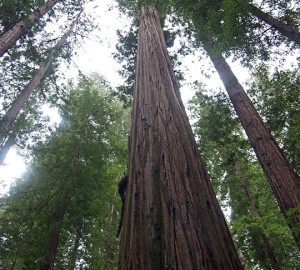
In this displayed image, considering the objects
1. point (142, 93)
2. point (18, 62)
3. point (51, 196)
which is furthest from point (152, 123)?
point (18, 62)

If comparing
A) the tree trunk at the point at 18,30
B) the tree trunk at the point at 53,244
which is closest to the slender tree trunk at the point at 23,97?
the tree trunk at the point at 18,30

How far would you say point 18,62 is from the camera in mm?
7574

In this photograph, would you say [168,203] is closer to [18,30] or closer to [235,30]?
[235,30]

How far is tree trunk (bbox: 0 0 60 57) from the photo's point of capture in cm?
549

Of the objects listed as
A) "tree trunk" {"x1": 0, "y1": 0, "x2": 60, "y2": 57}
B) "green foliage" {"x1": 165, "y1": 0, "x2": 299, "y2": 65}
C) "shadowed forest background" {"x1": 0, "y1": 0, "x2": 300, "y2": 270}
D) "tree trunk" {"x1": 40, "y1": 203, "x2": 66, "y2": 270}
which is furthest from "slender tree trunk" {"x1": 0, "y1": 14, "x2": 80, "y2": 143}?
"green foliage" {"x1": 165, "y1": 0, "x2": 299, "y2": 65}

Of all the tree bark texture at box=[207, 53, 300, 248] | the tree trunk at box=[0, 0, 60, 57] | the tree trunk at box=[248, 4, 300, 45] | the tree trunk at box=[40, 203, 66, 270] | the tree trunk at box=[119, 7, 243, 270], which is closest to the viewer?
the tree trunk at box=[119, 7, 243, 270]

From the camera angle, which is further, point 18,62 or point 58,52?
point 58,52

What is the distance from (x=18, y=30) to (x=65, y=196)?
18.5ft

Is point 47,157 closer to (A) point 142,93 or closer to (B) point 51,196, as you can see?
(B) point 51,196

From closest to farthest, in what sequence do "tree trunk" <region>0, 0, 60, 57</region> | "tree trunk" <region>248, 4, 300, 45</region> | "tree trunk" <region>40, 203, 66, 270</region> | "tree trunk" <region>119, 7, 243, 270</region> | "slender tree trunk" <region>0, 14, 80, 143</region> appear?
"tree trunk" <region>119, 7, 243, 270</region> < "tree trunk" <region>248, 4, 300, 45</region> < "tree trunk" <region>40, 203, 66, 270</region> < "tree trunk" <region>0, 0, 60, 57</region> < "slender tree trunk" <region>0, 14, 80, 143</region>

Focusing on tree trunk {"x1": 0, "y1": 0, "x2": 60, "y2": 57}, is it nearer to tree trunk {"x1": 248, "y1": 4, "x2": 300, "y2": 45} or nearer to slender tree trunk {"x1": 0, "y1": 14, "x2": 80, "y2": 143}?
slender tree trunk {"x1": 0, "y1": 14, "x2": 80, "y2": 143}

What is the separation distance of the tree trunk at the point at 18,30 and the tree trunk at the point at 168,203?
19.1 feet

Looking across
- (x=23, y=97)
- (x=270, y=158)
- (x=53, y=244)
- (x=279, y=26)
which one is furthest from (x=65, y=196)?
(x=279, y=26)

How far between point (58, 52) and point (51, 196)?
681 centimetres
